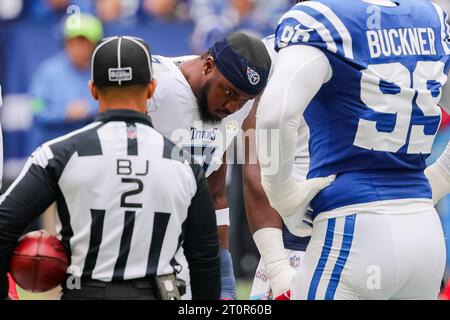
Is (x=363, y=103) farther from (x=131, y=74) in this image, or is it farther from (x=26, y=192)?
→ (x=26, y=192)

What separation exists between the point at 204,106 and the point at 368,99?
1.28 m

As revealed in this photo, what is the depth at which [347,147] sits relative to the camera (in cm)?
448

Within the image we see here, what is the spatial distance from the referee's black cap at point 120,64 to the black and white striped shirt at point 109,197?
0.42 feet

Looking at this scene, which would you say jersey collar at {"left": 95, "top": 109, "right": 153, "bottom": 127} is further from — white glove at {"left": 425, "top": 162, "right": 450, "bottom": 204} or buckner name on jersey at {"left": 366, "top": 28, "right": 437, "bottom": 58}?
white glove at {"left": 425, "top": 162, "right": 450, "bottom": 204}

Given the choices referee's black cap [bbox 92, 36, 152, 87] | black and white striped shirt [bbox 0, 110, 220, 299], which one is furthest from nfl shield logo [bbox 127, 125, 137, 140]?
referee's black cap [bbox 92, 36, 152, 87]

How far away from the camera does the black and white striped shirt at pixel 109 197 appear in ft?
12.9

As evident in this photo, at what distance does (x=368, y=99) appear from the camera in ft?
Result: 14.6

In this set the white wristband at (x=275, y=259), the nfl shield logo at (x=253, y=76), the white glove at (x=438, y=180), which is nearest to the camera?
the white wristband at (x=275, y=259)

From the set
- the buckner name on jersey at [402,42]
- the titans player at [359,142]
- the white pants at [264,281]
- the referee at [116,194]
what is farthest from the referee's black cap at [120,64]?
the white pants at [264,281]

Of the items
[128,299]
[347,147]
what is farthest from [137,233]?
[347,147]

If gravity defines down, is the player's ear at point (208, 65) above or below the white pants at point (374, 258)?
above

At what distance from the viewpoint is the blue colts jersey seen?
442 cm

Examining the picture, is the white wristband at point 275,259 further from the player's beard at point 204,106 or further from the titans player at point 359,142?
the player's beard at point 204,106

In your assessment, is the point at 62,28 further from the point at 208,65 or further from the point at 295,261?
the point at 208,65
